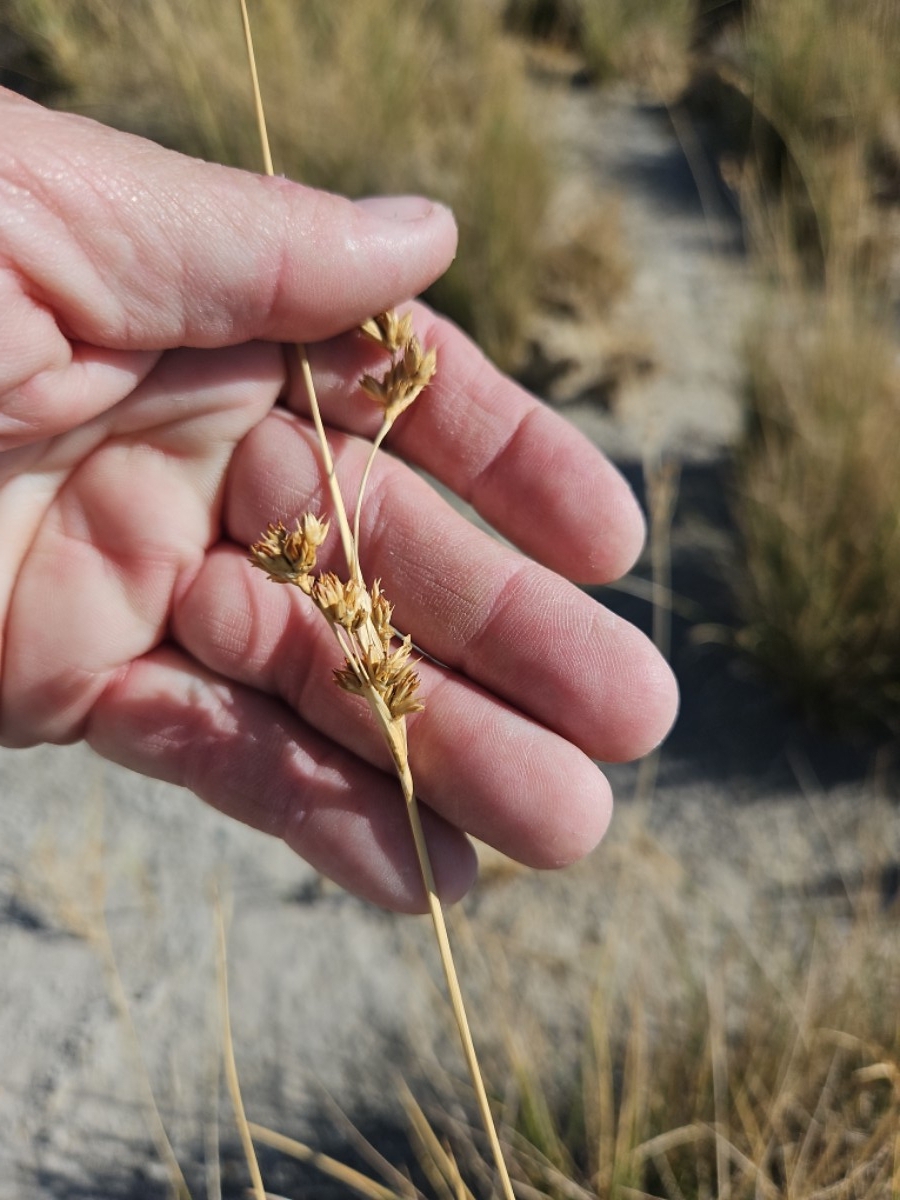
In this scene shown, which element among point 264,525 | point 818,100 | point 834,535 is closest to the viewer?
point 264,525

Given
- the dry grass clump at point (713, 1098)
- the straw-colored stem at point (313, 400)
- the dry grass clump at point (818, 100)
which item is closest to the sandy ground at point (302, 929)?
the dry grass clump at point (713, 1098)

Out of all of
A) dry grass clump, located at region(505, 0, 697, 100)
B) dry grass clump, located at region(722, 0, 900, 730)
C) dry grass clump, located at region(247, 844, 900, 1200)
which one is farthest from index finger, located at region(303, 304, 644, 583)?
dry grass clump, located at region(505, 0, 697, 100)

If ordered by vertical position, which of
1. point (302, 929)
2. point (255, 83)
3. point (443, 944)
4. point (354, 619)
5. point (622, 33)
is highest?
point (255, 83)

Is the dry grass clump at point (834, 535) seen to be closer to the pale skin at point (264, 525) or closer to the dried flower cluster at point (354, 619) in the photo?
the pale skin at point (264, 525)

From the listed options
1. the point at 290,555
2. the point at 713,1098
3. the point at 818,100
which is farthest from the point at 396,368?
the point at 818,100

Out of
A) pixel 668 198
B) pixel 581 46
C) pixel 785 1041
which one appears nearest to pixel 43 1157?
pixel 785 1041

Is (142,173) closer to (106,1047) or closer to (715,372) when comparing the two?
(106,1047)

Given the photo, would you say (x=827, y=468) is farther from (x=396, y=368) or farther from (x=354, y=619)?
(x=354, y=619)
